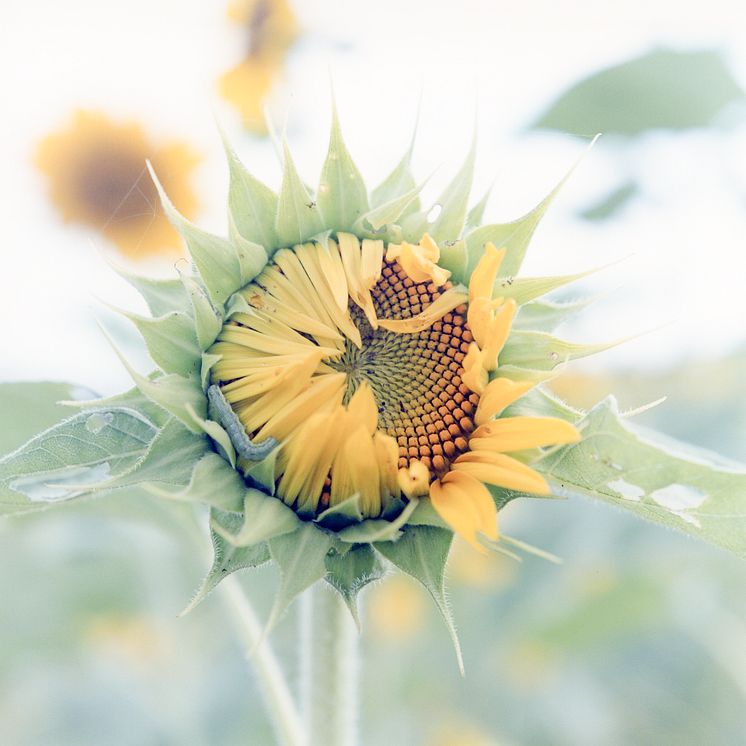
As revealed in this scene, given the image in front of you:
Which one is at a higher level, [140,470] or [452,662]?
[140,470]

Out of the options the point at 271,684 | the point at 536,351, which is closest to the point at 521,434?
the point at 536,351

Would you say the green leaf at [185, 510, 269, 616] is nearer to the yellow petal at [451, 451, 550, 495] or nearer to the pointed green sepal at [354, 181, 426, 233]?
the yellow petal at [451, 451, 550, 495]

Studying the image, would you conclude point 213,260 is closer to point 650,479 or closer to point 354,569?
point 354,569

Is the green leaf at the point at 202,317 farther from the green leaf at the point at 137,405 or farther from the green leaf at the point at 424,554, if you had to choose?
the green leaf at the point at 424,554

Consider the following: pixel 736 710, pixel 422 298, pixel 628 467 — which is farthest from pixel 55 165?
pixel 736 710

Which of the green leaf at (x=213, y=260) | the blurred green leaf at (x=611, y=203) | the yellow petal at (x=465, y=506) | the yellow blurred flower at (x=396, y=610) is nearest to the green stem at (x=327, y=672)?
the yellow petal at (x=465, y=506)

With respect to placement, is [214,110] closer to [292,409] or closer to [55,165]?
[292,409]
